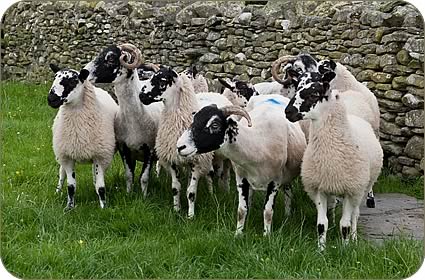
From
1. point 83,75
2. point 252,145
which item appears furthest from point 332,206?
point 83,75

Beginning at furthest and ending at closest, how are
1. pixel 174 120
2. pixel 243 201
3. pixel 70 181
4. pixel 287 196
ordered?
pixel 70 181 < pixel 174 120 < pixel 287 196 < pixel 243 201

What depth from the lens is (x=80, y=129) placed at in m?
6.81

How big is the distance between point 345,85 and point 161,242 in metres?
3.05

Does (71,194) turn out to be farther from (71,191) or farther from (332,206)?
(332,206)

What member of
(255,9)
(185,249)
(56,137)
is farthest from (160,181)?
(255,9)

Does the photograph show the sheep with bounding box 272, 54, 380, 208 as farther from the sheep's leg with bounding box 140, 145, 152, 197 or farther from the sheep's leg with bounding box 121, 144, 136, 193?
the sheep's leg with bounding box 121, 144, 136, 193

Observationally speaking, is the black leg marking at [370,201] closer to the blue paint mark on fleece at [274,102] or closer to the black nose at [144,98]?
the blue paint mark on fleece at [274,102]

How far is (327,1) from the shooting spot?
33.6ft

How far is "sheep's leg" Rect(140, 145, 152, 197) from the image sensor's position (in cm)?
721

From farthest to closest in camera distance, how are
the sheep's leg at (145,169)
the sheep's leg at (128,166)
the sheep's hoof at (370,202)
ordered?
1. the sheep's hoof at (370,202)
2. the sheep's leg at (128,166)
3. the sheep's leg at (145,169)

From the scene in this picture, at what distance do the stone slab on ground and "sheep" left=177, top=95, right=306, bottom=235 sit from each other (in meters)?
1.00

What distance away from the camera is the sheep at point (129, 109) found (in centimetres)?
708

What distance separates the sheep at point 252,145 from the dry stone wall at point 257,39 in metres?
2.67

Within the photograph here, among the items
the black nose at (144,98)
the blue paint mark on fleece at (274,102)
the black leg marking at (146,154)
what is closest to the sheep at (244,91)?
the blue paint mark on fleece at (274,102)
